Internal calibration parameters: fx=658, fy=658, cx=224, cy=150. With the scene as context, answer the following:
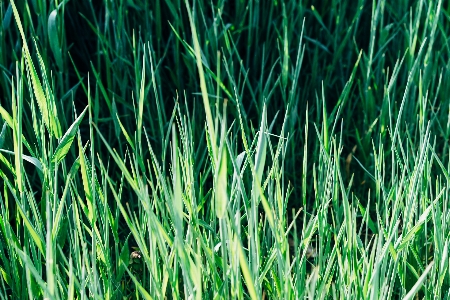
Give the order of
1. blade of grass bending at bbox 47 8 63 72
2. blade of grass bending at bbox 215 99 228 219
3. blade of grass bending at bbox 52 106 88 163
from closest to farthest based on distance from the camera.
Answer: blade of grass bending at bbox 215 99 228 219 → blade of grass bending at bbox 52 106 88 163 → blade of grass bending at bbox 47 8 63 72

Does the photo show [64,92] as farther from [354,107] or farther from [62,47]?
[354,107]

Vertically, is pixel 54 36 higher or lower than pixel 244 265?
higher

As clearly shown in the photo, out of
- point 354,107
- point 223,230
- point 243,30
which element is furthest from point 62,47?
point 223,230

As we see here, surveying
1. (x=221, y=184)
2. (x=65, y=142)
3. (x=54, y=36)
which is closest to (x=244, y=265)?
(x=221, y=184)

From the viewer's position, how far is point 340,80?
6.03 feet

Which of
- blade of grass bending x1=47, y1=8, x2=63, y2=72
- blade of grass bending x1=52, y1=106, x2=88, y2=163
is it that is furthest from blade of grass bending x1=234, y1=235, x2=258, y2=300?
blade of grass bending x1=47, y1=8, x2=63, y2=72

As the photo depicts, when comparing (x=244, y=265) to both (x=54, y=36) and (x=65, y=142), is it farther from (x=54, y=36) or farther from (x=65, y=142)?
(x=54, y=36)

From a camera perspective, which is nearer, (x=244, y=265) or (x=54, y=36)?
(x=244, y=265)

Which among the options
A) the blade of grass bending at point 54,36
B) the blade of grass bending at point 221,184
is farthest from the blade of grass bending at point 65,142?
the blade of grass bending at point 54,36

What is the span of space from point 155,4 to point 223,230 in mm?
1027

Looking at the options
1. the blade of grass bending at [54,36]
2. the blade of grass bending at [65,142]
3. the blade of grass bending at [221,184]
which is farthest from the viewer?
the blade of grass bending at [54,36]

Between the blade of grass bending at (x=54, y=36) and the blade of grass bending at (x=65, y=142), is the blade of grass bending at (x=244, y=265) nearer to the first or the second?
the blade of grass bending at (x=65, y=142)

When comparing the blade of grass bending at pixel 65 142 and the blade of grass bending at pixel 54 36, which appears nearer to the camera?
the blade of grass bending at pixel 65 142

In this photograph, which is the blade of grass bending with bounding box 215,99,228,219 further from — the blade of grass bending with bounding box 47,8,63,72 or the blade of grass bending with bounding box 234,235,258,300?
the blade of grass bending with bounding box 47,8,63,72
